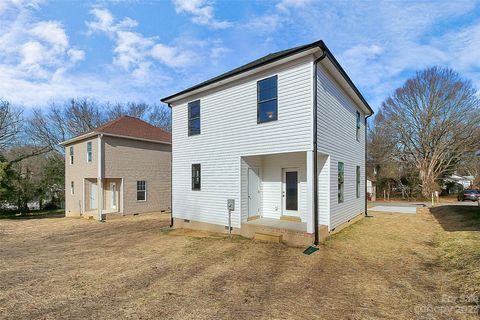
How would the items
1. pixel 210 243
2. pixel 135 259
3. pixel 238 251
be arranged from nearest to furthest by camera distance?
pixel 135 259
pixel 238 251
pixel 210 243

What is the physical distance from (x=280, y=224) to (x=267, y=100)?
A: 420 cm

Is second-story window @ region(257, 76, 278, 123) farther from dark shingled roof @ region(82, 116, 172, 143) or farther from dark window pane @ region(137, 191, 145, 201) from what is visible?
dark window pane @ region(137, 191, 145, 201)

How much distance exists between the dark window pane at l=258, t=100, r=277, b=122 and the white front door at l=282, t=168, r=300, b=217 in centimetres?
229

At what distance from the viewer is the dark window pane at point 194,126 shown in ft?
36.4

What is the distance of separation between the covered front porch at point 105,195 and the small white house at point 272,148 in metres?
8.22

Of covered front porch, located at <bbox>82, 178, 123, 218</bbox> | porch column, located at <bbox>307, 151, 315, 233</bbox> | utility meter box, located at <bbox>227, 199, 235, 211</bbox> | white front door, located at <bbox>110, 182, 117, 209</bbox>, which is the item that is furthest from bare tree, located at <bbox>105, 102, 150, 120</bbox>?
porch column, located at <bbox>307, 151, 315, 233</bbox>

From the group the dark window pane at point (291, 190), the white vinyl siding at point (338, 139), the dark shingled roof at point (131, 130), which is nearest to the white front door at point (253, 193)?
the dark window pane at point (291, 190)

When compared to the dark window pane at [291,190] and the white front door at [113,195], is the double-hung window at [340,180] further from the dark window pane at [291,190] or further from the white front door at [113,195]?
the white front door at [113,195]

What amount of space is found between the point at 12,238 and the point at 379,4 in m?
17.8

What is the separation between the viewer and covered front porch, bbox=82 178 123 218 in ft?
59.4

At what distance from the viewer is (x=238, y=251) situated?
7.47m

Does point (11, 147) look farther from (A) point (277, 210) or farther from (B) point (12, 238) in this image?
(A) point (277, 210)

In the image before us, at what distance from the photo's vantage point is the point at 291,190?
982 cm

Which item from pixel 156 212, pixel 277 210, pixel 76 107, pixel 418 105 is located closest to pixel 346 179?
pixel 277 210
